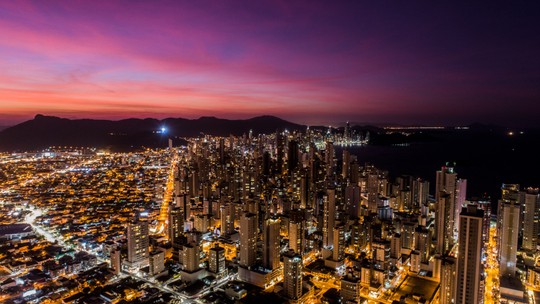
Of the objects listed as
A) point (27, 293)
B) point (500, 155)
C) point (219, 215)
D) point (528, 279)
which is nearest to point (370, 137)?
point (500, 155)

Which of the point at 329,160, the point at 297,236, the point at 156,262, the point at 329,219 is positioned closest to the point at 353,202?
the point at 329,219

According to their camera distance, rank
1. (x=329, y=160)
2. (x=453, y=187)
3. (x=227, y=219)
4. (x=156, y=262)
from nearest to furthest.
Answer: (x=156, y=262) < (x=227, y=219) < (x=453, y=187) < (x=329, y=160)

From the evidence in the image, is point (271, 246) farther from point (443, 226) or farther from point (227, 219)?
point (443, 226)

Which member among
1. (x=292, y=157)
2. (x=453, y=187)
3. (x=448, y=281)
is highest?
(x=292, y=157)

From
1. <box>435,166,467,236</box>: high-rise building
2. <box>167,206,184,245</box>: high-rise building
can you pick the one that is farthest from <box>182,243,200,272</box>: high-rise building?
<box>435,166,467,236</box>: high-rise building

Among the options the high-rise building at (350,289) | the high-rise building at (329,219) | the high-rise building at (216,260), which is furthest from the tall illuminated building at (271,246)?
the high-rise building at (350,289)

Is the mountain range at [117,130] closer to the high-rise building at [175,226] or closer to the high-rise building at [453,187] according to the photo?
the high-rise building at [175,226]
